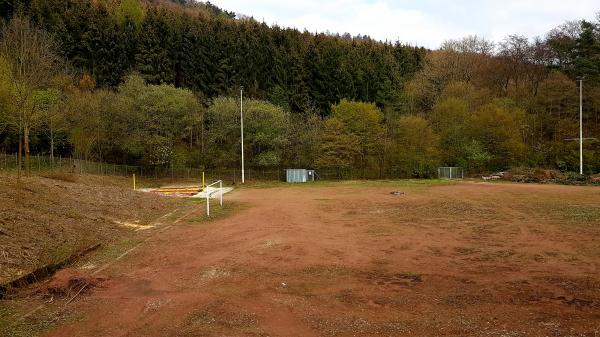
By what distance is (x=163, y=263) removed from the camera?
34.3 feet

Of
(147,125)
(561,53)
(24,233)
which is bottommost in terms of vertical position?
(24,233)

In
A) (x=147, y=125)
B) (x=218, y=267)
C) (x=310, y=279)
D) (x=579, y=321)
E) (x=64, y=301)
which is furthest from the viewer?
(x=147, y=125)

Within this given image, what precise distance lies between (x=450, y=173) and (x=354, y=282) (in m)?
40.0

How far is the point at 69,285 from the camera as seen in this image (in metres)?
8.11

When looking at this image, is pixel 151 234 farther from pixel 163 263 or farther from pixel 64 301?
pixel 64 301

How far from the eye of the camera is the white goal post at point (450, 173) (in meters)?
45.8

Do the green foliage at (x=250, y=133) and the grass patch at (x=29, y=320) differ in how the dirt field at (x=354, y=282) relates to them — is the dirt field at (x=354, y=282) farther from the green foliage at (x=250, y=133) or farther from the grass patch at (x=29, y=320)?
the green foliage at (x=250, y=133)

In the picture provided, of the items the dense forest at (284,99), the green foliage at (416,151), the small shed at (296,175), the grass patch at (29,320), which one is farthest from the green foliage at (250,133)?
the grass patch at (29,320)

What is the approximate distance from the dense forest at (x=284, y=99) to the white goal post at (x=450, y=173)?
976 millimetres

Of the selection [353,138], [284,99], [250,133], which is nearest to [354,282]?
[353,138]

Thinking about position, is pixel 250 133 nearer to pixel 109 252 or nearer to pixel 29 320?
pixel 109 252

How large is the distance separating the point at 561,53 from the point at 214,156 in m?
49.0

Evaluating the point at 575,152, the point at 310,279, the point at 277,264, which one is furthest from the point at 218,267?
the point at 575,152

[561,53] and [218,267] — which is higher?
[561,53]
